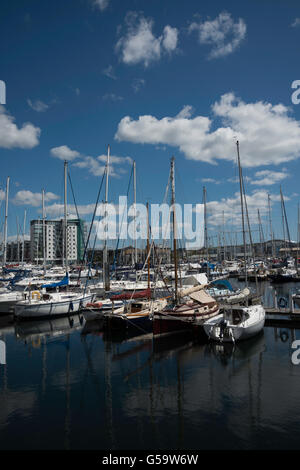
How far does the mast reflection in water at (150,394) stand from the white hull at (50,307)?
8.52m

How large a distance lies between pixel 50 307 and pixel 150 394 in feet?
74.0

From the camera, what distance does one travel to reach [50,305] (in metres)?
34.8

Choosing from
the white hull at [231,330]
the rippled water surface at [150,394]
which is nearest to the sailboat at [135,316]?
the rippled water surface at [150,394]

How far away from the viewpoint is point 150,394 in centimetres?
1545

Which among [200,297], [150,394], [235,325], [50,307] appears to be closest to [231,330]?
[235,325]

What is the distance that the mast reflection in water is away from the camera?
11.5m

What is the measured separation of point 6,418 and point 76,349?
10604 millimetres

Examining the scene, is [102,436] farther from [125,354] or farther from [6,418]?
[125,354]

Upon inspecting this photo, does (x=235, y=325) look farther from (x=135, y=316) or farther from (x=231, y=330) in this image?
(x=135, y=316)

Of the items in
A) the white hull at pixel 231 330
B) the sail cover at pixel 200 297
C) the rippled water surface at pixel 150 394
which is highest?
the sail cover at pixel 200 297

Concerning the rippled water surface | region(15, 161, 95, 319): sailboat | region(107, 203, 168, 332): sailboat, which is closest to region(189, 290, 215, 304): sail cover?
region(107, 203, 168, 332): sailboat

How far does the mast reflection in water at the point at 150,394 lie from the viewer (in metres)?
11.5

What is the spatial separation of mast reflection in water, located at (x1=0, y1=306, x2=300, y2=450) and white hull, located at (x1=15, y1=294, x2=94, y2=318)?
8.52 metres

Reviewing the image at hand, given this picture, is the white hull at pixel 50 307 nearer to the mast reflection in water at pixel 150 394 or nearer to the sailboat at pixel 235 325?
the mast reflection in water at pixel 150 394
